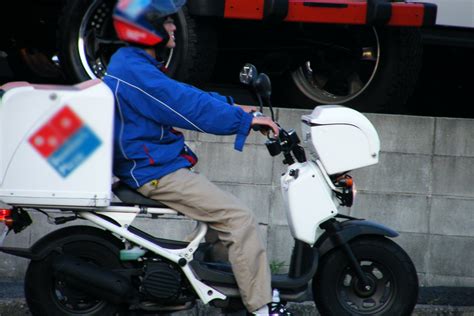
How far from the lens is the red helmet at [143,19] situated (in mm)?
5129

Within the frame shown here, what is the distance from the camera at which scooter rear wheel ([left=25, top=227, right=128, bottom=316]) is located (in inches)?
207

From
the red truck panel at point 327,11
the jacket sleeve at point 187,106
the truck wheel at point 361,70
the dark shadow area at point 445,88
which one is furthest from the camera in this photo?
the dark shadow area at point 445,88

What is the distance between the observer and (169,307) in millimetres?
5375

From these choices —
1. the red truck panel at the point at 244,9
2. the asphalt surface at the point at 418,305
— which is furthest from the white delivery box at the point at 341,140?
the red truck panel at the point at 244,9

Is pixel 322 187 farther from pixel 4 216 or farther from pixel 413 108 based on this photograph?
pixel 413 108

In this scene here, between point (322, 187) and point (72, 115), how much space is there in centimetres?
135

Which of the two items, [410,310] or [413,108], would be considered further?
[413,108]

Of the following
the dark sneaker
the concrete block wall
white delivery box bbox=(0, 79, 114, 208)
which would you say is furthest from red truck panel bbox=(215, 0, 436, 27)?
the dark sneaker

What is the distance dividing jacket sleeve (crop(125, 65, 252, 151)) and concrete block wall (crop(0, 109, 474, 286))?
6.55ft

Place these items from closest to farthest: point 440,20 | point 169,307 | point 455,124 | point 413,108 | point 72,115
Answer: point 72,115 → point 169,307 → point 455,124 → point 440,20 → point 413,108

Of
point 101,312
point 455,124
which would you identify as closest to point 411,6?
point 455,124

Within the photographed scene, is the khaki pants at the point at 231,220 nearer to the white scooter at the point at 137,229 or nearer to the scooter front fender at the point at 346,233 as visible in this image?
the white scooter at the point at 137,229

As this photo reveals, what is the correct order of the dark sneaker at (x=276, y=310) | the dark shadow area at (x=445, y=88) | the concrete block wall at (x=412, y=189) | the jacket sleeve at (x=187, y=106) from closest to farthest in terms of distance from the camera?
1. the jacket sleeve at (x=187, y=106)
2. the dark sneaker at (x=276, y=310)
3. the concrete block wall at (x=412, y=189)
4. the dark shadow area at (x=445, y=88)

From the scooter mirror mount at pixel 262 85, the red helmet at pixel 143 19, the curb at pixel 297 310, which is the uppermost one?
the red helmet at pixel 143 19
